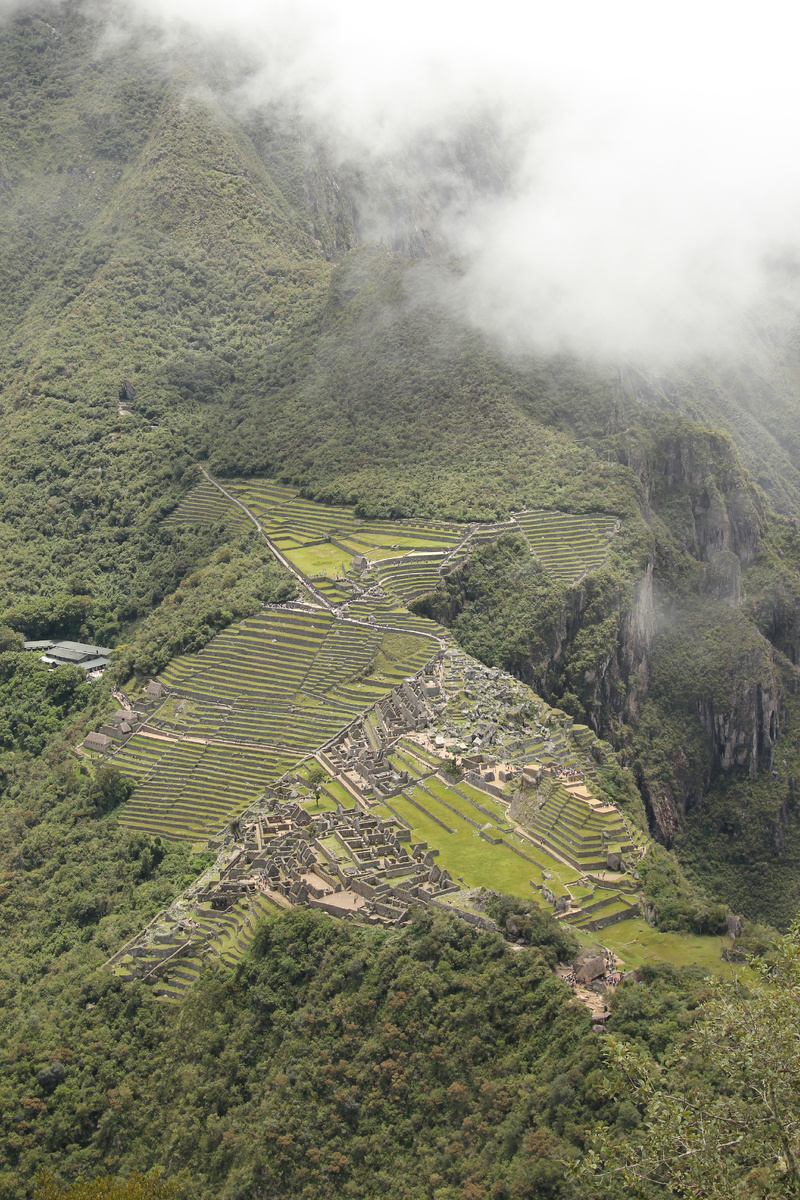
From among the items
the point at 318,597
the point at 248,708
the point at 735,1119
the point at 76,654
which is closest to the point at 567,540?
the point at 318,597

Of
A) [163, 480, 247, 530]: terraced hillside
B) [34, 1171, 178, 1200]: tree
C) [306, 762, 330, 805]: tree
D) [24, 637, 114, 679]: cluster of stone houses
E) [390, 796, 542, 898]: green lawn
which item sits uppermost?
[163, 480, 247, 530]: terraced hillside

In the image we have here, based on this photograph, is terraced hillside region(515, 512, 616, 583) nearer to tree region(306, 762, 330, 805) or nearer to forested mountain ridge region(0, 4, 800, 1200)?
forested mountain ridge region(0, 4, 800, 1200)

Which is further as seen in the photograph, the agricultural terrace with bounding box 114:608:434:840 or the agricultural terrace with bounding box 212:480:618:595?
the agricultural terrace with bounding box 212:480:618:595

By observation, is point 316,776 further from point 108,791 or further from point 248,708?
point 108,791

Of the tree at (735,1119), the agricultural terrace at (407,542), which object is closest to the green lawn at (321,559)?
the agricultural terrace at (407,542)

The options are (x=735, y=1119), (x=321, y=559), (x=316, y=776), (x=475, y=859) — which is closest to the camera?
(x=735, y=1119)

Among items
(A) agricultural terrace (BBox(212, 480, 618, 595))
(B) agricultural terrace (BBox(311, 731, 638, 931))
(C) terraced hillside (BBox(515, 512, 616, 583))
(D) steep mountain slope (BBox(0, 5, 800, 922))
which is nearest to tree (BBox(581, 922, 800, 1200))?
(B) agricultural terrace (BBox(311, 731, 638, 931))
